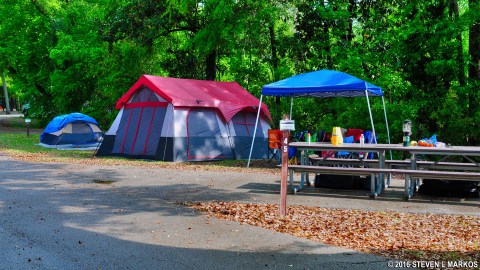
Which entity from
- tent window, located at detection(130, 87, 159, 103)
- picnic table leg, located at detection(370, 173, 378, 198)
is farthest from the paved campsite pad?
tent window, located at detection(130, 87, 159, 103)

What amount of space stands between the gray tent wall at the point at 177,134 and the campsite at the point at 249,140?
5 centimetres

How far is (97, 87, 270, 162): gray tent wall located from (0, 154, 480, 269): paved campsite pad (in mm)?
4051

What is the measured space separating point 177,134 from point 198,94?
6.25 feet

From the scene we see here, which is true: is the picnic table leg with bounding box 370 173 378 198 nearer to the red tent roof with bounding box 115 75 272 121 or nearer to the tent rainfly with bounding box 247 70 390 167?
the tent rainfly with bounding box 247 70 390 167

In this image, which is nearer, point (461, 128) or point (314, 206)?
point (314, 206)

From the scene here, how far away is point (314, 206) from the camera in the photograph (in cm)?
864

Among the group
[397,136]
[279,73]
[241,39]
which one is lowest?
[397,136]

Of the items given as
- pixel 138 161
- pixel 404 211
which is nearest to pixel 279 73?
pixel 138 161

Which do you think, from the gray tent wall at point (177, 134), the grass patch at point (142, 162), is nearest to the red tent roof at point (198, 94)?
the gray tent wall at point (177, 134)

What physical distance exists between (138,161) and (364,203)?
29.8 feet

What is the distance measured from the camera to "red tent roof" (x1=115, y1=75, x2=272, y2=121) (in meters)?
16.7

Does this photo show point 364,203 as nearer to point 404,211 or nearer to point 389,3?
point 404,211

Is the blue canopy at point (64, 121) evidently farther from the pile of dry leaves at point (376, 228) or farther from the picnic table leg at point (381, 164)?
the picnic table leg at point (381, 164)

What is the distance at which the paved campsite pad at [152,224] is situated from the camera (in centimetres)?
525
